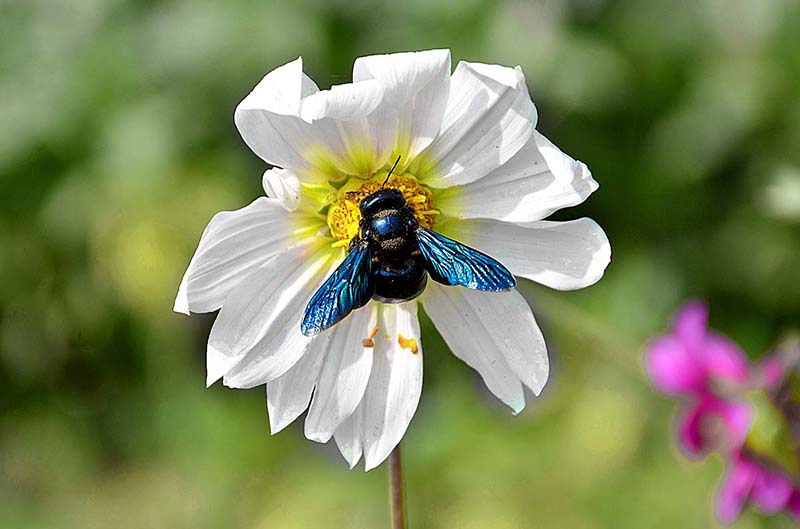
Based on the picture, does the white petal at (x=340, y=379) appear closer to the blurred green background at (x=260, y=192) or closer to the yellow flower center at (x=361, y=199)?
the yellow flower center at (x=361, y=199)

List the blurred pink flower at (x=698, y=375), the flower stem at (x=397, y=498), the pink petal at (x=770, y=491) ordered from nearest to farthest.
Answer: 1. the flower stem at (x=397, y=498)
2. the pink petal at (x=770, y=491)
3. the blurred pink flower at (x=698, y=375)

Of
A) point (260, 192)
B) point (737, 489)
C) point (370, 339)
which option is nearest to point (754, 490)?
point (737, 489)

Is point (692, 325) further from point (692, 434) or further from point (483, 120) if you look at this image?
point (483, 120)

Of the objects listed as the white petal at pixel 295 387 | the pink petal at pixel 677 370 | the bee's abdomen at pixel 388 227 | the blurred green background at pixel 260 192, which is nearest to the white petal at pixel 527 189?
the bee's abdomen at pixel 388 227

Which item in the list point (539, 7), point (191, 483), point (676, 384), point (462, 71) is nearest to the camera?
point (462, 71)

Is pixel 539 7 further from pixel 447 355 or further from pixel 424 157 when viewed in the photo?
pixel 424 157

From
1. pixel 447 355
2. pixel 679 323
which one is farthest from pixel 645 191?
pixel 679 323
